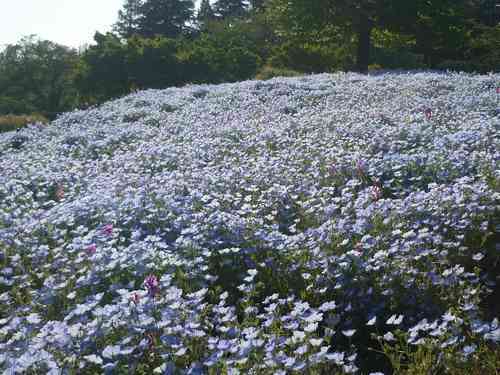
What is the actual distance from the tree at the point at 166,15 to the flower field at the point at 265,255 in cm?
4244

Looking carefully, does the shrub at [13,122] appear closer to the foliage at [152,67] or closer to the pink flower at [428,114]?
the foliage at [152,67]

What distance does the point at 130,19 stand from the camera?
5141cm

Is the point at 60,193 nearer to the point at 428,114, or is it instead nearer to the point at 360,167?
the point at 360,167

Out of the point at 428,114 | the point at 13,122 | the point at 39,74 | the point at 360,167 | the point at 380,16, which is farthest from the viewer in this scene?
the point at 39,74

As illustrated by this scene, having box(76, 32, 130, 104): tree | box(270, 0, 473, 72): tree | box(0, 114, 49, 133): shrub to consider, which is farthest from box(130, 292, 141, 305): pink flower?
box(76, 32, 130, 104): tree

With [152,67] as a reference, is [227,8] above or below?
above

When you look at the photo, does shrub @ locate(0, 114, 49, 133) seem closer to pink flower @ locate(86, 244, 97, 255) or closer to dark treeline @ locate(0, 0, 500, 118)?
dark treeline @ locate(0, 0, 500, 118)

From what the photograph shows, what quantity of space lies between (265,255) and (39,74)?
32.2 metres

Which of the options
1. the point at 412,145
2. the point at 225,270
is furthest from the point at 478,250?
the point at 412,145

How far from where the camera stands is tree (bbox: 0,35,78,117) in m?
33.0

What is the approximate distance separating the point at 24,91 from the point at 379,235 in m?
32.5

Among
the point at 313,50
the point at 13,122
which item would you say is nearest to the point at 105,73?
the point at 13,122

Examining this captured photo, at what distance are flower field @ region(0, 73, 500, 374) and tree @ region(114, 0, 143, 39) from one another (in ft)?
146

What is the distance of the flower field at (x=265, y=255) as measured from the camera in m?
3.23
